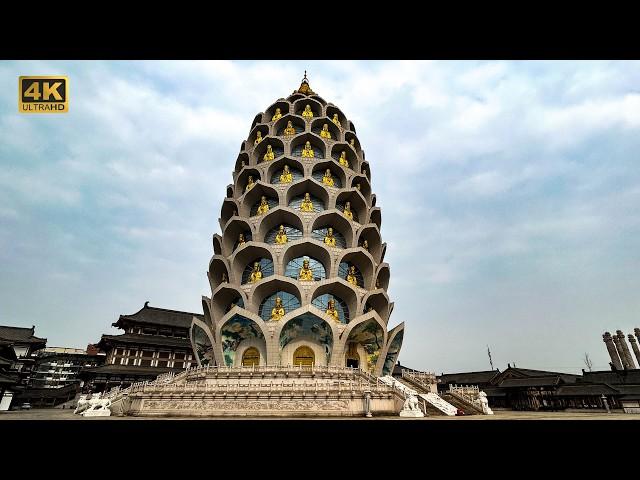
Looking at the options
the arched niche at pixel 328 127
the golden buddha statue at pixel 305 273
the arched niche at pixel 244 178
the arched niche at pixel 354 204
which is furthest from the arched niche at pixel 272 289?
the arched niche at pixel 328 127

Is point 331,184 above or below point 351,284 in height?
above

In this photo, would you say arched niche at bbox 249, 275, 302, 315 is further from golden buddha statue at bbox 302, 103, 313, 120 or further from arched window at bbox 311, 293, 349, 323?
golden buddha statue at bbox 302, 103, 313, 120

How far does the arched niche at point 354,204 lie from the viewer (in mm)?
31453

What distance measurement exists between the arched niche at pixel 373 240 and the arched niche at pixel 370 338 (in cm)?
747

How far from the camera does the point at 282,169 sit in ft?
107

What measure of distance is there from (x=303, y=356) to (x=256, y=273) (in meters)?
7.35

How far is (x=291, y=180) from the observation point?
31047 mm

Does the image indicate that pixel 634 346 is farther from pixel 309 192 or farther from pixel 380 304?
pixel 309 192

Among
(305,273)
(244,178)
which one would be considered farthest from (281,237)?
(244,178)
